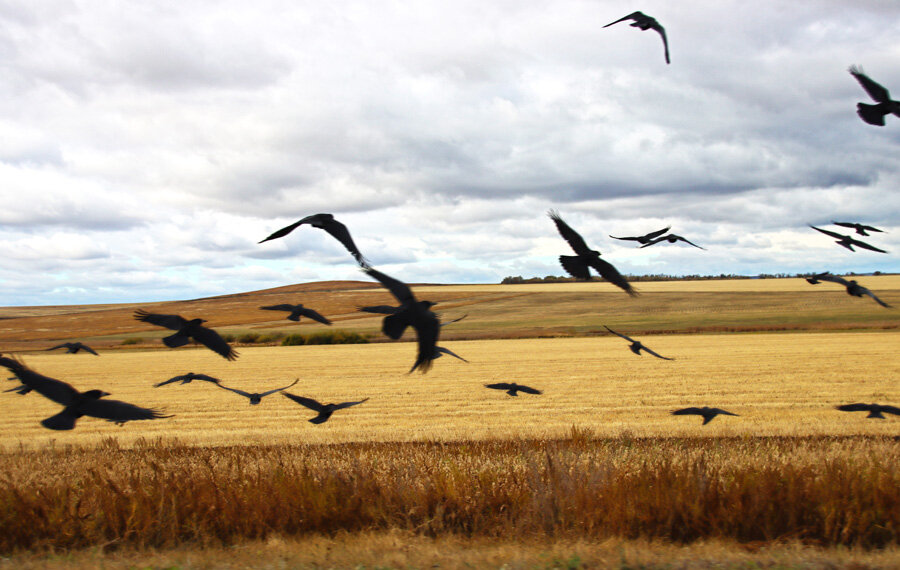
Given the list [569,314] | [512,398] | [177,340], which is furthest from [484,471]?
[569,314]

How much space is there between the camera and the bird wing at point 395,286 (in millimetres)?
2740

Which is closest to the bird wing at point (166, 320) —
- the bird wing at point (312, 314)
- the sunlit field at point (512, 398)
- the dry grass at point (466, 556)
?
the bird wing at point (312, 314)

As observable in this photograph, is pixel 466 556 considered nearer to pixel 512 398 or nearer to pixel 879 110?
pixel 879 110

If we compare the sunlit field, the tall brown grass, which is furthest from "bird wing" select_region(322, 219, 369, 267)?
the sunlit field

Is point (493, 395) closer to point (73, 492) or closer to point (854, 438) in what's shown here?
point (854, 438)

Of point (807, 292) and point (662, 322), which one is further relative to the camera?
point (807, 292)

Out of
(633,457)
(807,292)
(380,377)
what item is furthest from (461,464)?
(807,292)

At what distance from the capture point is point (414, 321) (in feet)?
9.53

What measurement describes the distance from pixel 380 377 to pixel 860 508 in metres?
21.5

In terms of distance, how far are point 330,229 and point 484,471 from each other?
6932 mm

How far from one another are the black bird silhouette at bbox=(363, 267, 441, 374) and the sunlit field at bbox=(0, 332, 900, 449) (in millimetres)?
11656

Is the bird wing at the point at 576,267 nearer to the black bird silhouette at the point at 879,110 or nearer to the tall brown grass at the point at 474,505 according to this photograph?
the black bird silhouette at the point at 879,110

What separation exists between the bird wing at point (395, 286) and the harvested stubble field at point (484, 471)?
4.62 metres

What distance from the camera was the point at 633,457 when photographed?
1066 centimetres
